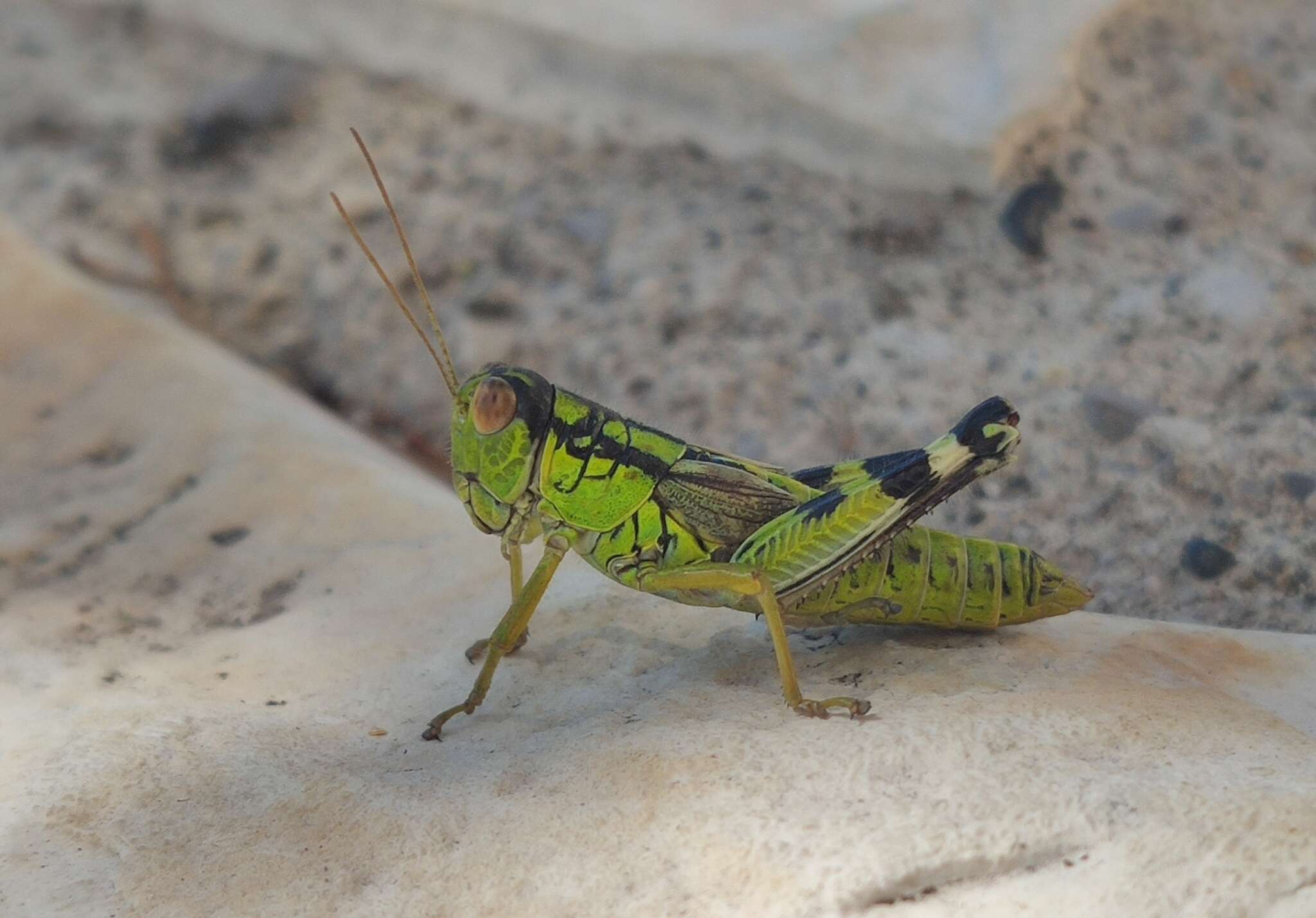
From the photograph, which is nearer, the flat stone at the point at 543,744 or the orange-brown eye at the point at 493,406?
the flat stone at the point at 543,744

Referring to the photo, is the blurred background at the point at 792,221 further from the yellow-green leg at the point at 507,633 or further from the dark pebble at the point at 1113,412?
the yellow-green leg at the point at 507,633

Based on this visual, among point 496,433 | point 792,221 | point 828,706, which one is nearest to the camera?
point 828,706

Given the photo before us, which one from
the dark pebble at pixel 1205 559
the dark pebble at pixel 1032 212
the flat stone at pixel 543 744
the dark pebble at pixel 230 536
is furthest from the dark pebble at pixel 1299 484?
the dark pebble at pixel 230 536

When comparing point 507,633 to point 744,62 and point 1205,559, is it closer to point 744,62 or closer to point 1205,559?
point 1205,559

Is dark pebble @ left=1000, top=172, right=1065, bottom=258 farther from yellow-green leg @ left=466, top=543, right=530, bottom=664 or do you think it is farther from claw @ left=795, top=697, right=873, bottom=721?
claw @ left=795, top=697, right=873, bottom=721

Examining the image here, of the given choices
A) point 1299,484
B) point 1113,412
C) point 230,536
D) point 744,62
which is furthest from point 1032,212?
point 230,536

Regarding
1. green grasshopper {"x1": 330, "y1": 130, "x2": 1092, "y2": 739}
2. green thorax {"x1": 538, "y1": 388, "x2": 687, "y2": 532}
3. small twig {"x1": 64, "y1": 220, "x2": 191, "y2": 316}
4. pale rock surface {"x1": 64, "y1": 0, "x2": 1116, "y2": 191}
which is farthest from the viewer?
small twig {"x1": 64, "y1": 220, "x2": 191, "y2": 316}

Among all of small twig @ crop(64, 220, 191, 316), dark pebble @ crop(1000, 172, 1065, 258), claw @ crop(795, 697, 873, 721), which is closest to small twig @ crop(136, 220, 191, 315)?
small twig @ crop(64, 220, 191, 316)
